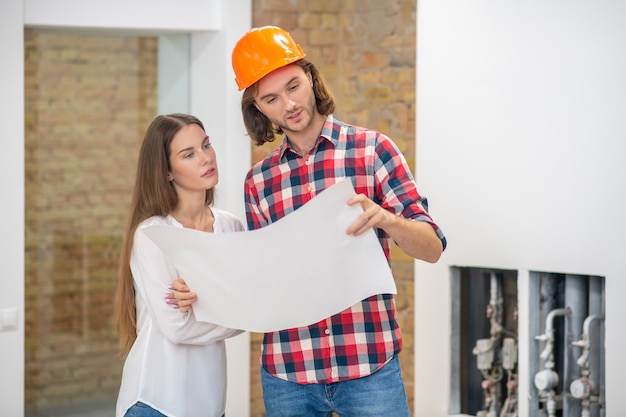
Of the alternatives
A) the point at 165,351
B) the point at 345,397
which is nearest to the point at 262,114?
the point at 165,351

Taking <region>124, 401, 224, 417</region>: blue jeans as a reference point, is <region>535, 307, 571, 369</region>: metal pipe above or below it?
above

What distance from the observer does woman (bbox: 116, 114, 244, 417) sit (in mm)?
2402

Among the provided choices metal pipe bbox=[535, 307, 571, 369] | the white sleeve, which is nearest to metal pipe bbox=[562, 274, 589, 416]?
metal pipe bbox=[535, 307, 571, 369]

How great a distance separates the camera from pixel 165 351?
8.04ft

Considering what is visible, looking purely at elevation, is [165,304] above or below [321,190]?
below

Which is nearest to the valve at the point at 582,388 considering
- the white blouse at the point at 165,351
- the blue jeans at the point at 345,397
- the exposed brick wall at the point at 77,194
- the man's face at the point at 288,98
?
the blue jeans at the point at 345,397

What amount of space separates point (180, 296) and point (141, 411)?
34 cm

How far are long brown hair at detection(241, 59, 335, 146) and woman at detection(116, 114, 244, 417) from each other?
14 centimetres

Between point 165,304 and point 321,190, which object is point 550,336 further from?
point 165,304
